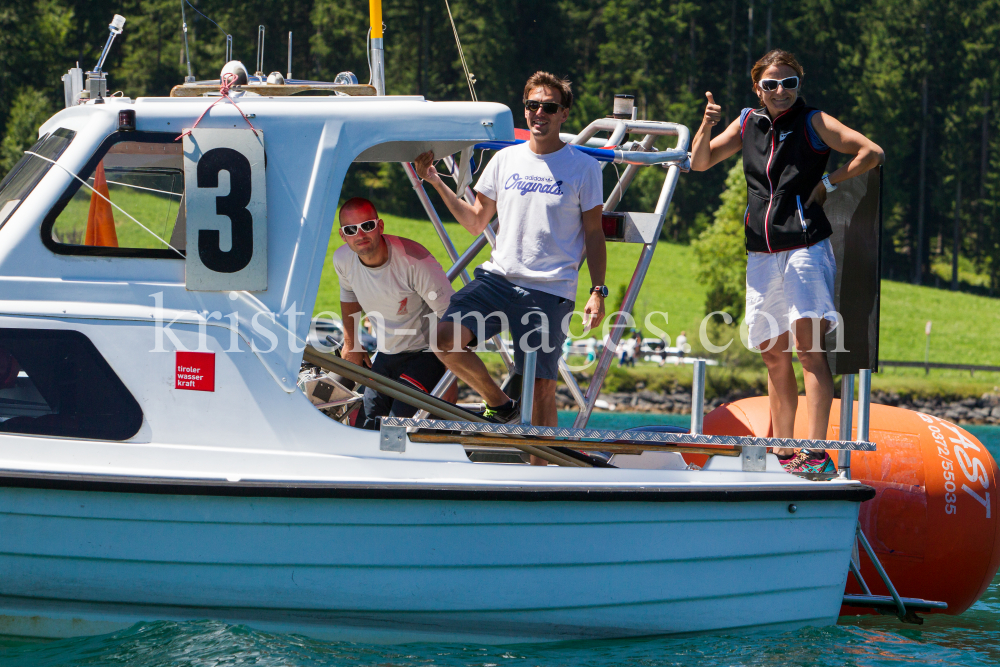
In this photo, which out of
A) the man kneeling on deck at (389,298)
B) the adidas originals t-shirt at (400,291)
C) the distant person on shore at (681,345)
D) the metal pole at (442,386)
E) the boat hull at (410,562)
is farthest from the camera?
the distant person on shore at (681,345)

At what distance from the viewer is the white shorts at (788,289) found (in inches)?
176

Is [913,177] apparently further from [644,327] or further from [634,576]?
[634,576]

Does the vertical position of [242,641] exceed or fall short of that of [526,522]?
it falls short

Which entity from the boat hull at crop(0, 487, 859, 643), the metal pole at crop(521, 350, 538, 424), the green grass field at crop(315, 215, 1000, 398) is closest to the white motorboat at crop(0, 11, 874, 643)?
the boat hull at crop(0, 487, 859, 643)

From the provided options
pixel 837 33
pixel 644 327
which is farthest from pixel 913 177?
pixel 644 327

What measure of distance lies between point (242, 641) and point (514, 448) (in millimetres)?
1375

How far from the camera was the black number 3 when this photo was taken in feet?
13.3

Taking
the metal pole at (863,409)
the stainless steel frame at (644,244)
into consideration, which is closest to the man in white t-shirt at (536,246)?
the stainless steel frame at (644,244)

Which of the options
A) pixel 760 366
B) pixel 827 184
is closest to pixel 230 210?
pixel 827 184

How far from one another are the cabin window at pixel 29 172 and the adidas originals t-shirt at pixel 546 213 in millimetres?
1902

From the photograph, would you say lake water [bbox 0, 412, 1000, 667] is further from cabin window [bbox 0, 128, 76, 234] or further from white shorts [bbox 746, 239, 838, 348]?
cabin window [bbox 0, 128, 76, 234]

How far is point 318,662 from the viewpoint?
13.0 feet

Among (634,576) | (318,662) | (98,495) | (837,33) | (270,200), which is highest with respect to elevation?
(837,33)

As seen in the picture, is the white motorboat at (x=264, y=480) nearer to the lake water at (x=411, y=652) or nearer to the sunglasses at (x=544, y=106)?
the lake water at (x=411, y=652)
